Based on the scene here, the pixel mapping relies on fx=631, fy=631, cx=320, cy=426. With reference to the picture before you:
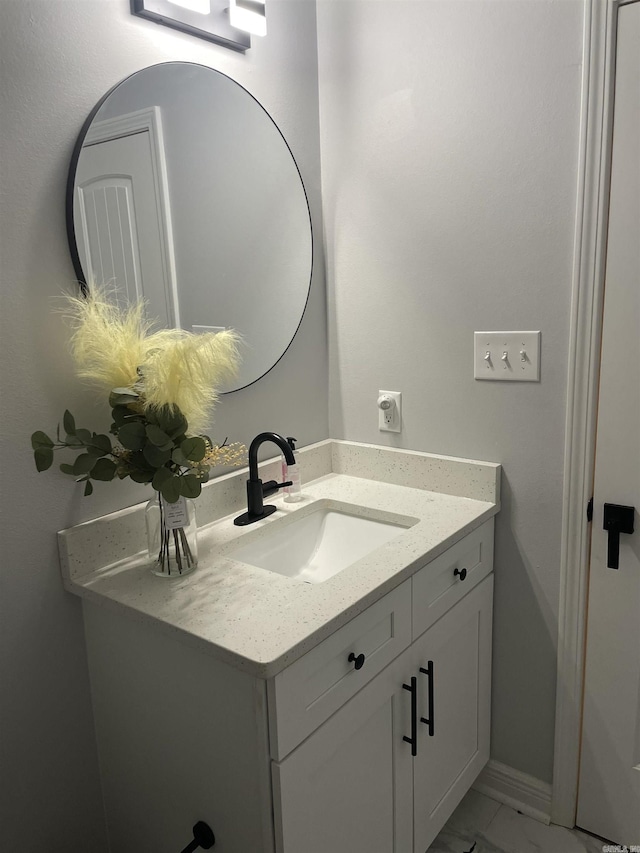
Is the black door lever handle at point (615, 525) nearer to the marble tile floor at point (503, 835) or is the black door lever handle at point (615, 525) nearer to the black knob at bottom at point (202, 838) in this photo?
the marble tile floor at point (503, 835)

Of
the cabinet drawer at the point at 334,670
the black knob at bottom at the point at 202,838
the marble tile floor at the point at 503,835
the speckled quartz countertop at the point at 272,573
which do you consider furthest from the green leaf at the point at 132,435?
the marble tile floor at the point at 503,835

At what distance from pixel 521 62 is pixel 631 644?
53.9 inches

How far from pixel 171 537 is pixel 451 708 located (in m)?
0.81

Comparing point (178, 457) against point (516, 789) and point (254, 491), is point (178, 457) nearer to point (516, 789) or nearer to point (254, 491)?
point (254, 491)

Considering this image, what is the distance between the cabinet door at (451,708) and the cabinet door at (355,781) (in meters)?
0.06

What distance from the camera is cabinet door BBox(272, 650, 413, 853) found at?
105 cm

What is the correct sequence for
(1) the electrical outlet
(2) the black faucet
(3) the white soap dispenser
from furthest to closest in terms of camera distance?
(1) the electrical outlet → (3) the white soap dispenser → (2) the black faucet

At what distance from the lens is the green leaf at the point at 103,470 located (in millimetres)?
1140

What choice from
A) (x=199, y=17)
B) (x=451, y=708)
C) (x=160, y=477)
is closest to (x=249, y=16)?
(x=199, y=17)

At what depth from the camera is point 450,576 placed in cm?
146

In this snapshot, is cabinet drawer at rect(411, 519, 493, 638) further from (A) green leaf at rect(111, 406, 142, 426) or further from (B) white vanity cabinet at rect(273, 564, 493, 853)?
(A) green leaf at rect(111, 406, 142, 426)

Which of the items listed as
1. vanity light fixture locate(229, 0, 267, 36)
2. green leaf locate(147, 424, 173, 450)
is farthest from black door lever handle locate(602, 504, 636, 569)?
vanity light fixture locate(229, 0, 267, 36)

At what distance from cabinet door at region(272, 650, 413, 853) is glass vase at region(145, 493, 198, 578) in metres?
0.41

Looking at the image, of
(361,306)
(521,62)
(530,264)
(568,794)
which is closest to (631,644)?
(568,794)
